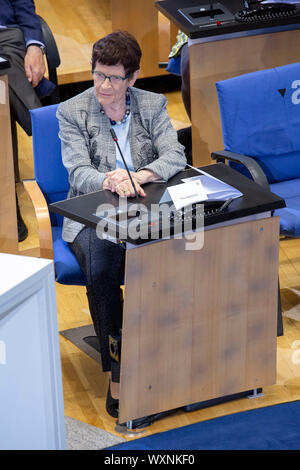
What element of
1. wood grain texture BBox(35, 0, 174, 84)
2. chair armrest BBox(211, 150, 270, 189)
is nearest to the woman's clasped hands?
chair armrest BBox(211, 150, 270, 189)

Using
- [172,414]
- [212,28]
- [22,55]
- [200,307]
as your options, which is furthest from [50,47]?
[172,414]

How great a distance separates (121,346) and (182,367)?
0.23 meters

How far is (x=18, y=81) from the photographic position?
3.76m

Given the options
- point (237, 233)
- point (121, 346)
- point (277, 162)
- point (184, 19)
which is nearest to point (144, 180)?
point (237, 233)

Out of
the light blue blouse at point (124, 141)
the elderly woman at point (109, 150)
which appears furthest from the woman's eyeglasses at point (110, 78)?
the light blue blouse at point (124, 141)

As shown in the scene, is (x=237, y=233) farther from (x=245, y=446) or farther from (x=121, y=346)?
(x=245, y=446)

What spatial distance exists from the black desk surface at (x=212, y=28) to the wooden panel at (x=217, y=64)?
6cm

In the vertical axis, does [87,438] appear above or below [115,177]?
below

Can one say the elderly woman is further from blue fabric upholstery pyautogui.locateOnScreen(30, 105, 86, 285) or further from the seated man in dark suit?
the seated man in dark suit

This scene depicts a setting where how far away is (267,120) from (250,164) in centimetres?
33

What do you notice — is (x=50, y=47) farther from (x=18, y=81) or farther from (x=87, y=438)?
(x=87, y=438)

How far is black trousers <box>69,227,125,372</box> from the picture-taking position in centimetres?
269

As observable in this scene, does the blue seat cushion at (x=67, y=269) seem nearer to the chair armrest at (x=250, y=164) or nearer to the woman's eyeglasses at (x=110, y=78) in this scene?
the woman's eyeglasses at (x=110, y=78)

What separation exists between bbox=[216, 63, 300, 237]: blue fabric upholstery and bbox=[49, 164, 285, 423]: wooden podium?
20.4 inches
